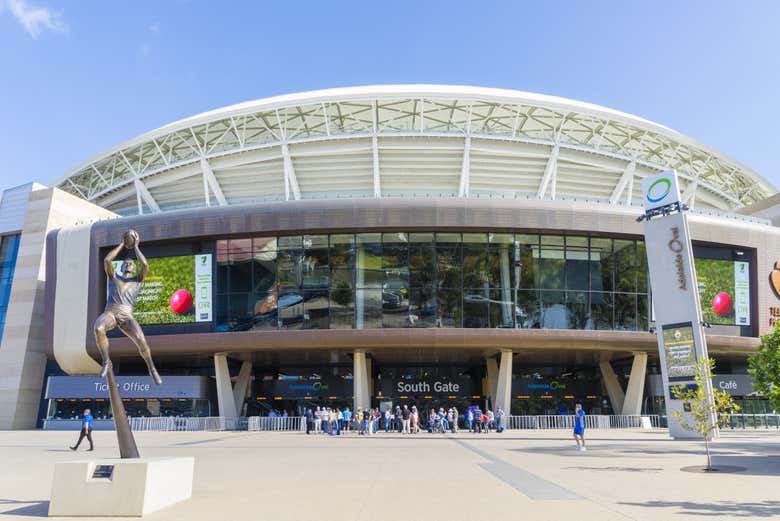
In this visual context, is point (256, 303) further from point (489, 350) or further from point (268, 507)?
point (268, 507)

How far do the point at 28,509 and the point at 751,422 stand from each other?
47346mm

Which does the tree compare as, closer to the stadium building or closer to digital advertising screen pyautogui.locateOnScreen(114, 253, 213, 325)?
the stadium building

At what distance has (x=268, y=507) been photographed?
490 inches

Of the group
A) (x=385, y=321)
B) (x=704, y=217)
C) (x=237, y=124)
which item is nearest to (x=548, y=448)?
(x=385, y=321)

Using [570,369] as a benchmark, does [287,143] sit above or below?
above

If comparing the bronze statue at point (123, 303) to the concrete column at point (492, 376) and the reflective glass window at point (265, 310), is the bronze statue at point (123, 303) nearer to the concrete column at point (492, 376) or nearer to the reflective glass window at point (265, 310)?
the reflective glass window at point (265, 310)

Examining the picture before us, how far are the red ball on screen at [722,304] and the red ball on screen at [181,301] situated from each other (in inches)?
1363

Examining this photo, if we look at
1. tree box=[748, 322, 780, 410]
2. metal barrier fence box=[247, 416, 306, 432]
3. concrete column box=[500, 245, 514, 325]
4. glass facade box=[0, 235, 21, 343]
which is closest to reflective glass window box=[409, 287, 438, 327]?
concrete column box=[500, 245, 514, 325]

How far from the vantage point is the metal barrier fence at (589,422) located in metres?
44.0

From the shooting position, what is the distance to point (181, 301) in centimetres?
4641

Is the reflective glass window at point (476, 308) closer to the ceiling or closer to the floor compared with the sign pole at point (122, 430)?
closer to the ceiling

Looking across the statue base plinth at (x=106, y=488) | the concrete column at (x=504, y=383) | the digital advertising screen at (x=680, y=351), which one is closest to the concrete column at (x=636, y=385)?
the concrete column at (x=504, y=383)

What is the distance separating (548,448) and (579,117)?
39151mm

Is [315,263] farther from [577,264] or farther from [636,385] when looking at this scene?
[636,385]
